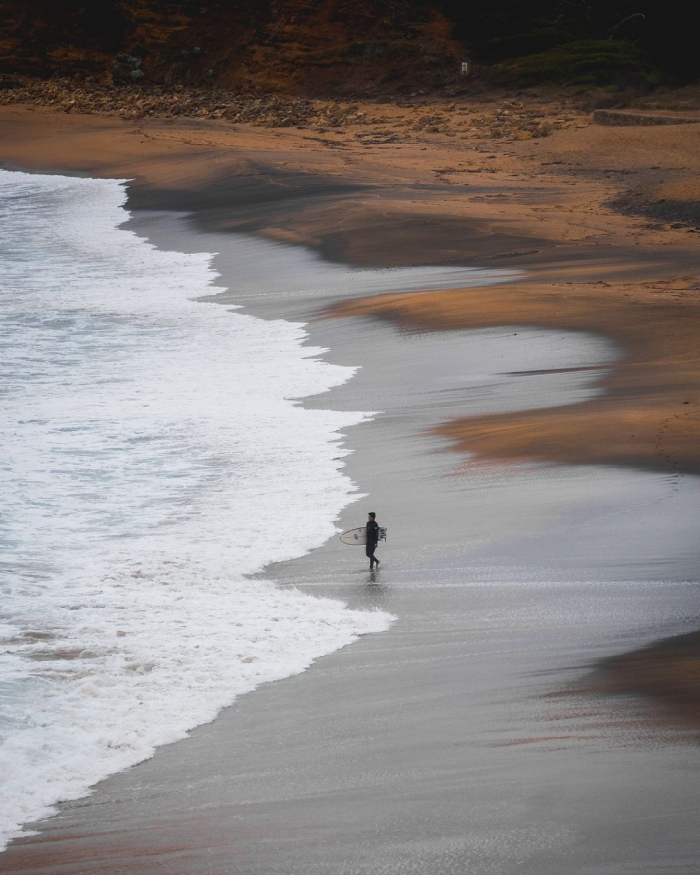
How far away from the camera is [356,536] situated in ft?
28.7

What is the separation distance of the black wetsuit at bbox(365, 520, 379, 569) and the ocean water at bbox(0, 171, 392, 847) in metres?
0.52

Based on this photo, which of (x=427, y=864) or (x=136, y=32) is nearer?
(x=427, y=864)

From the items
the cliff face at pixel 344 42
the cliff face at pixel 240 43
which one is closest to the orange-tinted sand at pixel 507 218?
the cliff face at pixel 344 42

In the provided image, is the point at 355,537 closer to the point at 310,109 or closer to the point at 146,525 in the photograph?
the point at 146,525

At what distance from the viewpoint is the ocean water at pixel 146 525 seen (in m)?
6.91

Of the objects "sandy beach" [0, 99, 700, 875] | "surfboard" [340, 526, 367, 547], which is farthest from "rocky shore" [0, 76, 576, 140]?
"surfboard" [340, 526, 367, 547]

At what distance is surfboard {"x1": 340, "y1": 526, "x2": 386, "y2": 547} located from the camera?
8565 millimetres

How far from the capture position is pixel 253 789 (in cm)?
602

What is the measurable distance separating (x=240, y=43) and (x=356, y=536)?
43.6m

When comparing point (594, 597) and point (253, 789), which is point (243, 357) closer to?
point (594, 597)

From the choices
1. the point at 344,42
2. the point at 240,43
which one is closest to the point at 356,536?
the point at 344,42

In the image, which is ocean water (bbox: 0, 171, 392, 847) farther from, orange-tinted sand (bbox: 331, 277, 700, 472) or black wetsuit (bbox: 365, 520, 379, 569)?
orange-tinted sand (bbox: 331, 277, 700, 472)

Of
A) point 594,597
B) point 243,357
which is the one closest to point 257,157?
point 243,357

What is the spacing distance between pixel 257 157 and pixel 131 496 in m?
23.0
